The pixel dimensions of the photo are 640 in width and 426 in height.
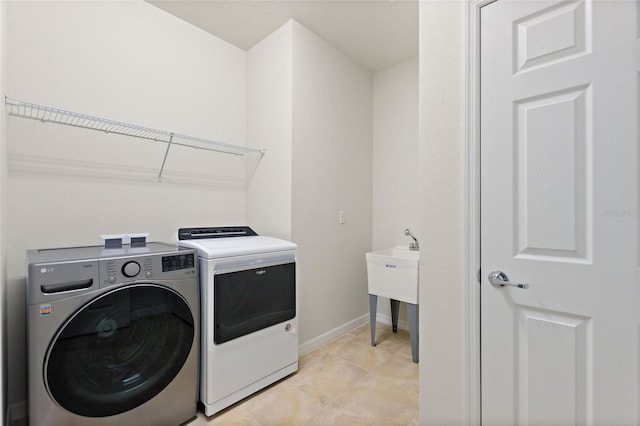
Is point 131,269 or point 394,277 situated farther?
point 394,277

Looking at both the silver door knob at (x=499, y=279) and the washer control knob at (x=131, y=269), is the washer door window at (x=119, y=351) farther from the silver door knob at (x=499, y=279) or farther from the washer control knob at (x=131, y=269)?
the silver door knob at (x=499, y=279)

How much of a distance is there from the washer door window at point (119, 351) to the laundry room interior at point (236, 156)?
43 centimetres

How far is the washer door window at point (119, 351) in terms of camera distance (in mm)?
1249

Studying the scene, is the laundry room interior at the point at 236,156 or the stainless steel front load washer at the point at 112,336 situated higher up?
the laundry room interior at the point at 236,156

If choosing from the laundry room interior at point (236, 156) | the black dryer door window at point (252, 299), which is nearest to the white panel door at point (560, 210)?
the laundry room interior at point (236, 156)

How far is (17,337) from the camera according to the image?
1.57m

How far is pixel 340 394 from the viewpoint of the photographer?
1.83 meters

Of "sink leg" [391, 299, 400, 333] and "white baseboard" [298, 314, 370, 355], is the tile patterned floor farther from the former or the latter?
"sink leg" [391, 299, 400, 333]

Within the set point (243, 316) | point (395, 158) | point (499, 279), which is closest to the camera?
point (499, 279)

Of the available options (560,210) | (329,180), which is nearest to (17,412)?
(329,180)

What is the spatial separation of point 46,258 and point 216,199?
3.97 ft

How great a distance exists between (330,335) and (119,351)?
1.67m

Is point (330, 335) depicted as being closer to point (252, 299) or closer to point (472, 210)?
point (252, 299)

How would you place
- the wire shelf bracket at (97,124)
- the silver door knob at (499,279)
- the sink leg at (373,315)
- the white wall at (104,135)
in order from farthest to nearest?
1. the sink leg at (373,315)
2. the white wall at (104,135)
3. the wire shelf bracket at (97,124)
4. the silver door knob at (499,279)
